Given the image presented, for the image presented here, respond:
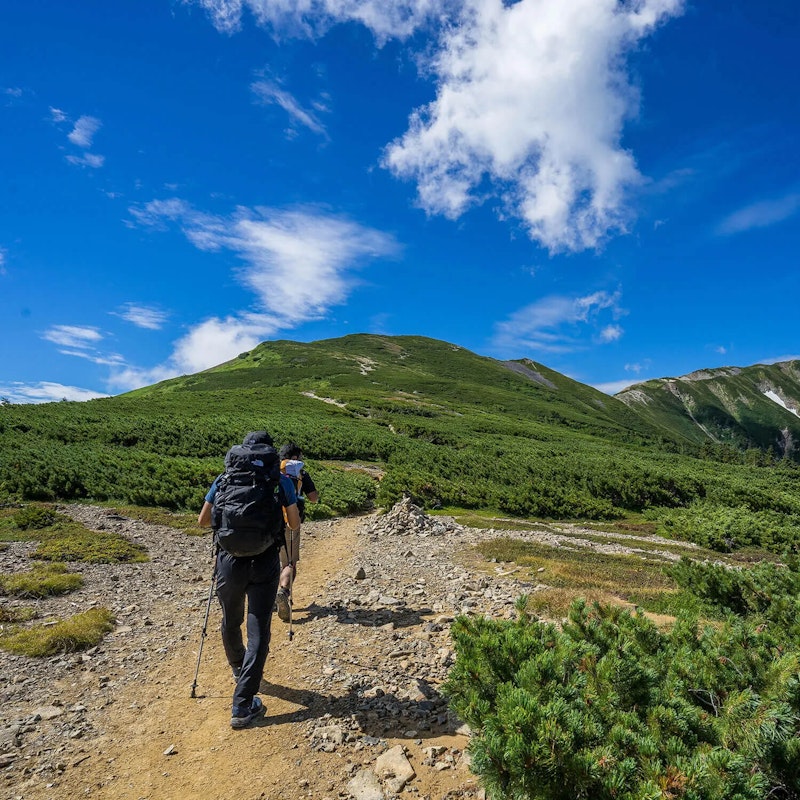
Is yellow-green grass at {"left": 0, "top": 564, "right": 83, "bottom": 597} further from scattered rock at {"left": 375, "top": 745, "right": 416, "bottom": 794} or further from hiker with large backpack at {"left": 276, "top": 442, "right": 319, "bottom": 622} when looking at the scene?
scattered rock at {"left": 375, "top": 745, "right": 416, "bottom": 794}

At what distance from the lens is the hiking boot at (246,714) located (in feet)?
19.1

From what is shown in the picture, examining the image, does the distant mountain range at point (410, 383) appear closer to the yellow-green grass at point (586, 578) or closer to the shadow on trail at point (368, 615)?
the yellow-green grass at point (586, 578)

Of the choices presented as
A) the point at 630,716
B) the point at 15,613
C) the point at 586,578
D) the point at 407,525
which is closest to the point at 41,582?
the point at 15,613

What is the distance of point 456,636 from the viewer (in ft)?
16.7

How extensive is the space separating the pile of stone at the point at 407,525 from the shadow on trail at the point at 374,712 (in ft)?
41.4

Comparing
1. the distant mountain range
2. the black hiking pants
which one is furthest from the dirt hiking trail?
the distant mountain range

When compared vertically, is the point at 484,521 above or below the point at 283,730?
above

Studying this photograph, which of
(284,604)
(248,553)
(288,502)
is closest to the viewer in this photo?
(248,553)

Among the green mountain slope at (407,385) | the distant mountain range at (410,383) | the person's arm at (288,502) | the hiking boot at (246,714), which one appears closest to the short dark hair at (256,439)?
the person's arm at (288,502)

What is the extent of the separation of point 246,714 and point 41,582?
8.48 m

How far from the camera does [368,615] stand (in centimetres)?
986

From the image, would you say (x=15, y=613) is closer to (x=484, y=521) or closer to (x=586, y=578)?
(x=586, y=578)

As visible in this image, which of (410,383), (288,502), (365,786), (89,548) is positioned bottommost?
(365,786)

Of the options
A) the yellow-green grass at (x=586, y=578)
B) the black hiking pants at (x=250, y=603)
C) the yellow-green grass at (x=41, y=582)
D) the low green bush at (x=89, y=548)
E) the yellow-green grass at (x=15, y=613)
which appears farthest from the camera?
the low green bush at (x=89, y=548)
